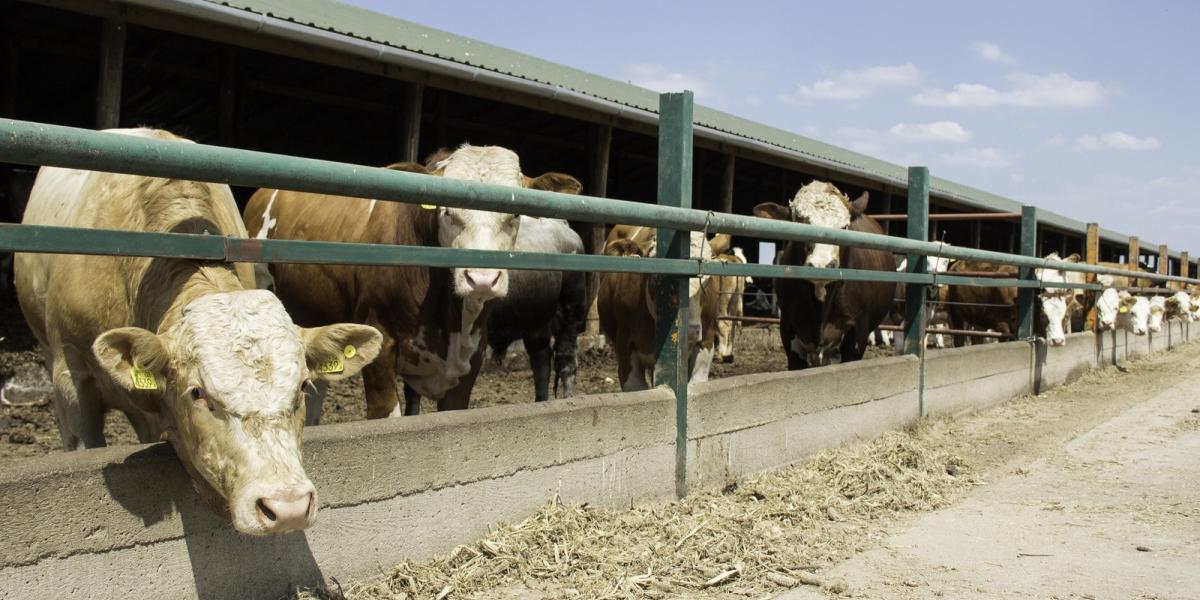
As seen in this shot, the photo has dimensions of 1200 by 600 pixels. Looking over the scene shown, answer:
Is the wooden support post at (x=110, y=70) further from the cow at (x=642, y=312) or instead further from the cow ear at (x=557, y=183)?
the cow ear at (x=557, y=183)

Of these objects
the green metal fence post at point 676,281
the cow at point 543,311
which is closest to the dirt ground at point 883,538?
the green metal fence post at point 676,281

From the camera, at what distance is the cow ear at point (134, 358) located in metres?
2.45

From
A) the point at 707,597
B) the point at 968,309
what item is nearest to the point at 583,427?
the point at 707,597

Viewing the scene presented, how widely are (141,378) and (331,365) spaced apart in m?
0.49

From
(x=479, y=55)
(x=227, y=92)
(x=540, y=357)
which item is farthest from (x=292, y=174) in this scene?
(x=227, y=92)

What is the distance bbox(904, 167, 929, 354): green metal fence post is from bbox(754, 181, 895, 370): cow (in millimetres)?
395

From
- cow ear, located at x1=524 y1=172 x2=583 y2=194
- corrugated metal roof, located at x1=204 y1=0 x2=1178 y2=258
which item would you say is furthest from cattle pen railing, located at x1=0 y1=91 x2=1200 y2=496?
corrugated metal roof, located at x1=204 y1=0 x2=1178 y2=258

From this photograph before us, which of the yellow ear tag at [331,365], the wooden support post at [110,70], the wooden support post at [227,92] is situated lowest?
the yellow ear tag at [331,365]

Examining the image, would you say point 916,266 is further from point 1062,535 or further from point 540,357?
point 1062,535

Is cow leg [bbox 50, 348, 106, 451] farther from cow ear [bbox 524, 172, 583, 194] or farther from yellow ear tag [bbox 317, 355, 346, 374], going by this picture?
cow ear [bbox 524, 172, 583, 194]

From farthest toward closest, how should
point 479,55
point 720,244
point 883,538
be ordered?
point 479,55
point 720,244
point 883,538

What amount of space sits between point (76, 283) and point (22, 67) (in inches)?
452

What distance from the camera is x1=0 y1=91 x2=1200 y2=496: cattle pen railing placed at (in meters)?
2.23

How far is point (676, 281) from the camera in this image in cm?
434
